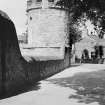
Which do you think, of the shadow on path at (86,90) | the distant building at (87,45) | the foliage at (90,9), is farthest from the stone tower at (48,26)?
the foliage at (90,9)

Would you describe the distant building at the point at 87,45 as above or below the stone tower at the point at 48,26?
below

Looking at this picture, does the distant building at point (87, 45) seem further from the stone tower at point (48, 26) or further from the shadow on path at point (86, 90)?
the shadow on path at point (86, 90)

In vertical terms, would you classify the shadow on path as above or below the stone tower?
below

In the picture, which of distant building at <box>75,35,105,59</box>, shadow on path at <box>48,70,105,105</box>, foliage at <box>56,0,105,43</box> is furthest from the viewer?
distant building at <box>75,35,105,59</box>

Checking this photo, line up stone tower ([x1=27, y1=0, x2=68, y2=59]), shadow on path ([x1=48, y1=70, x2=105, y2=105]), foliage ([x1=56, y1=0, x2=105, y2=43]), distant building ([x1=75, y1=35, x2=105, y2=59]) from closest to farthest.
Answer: foliage ([x1=56, y1=0, x2=105, y2=43]) < shadow on path ([x1=48, y1=70, x2=105, y2=105]) < stone tower ([x1=27, y1=0, x2=68, y2=59]) < distant building ([x1=75, y1=35, x2=105, y2=59])

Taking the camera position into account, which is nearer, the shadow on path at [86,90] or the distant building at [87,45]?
the shadow on path at [86,90]

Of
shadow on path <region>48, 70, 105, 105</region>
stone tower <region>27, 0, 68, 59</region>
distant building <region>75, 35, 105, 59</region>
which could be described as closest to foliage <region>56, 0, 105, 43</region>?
shadow on path <region>48, 70, 105, 105</region>

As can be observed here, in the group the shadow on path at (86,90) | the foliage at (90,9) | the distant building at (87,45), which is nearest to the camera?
the foliage at (90,9)

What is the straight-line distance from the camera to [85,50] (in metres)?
54.9

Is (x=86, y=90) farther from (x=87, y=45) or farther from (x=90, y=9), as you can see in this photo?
(x=87, y=45)

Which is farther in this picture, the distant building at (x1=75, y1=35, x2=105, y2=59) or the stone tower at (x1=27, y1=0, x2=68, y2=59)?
the distant building at (x1=75, y1=35, x2=105, y2=59)

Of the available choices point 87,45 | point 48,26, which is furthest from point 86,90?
point 87,45

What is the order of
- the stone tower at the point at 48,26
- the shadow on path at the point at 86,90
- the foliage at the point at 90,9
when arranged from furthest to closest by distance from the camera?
1. the stone tower at the point at 48,26
2. the shadow on path at the point at 86,90
3. the foliage at the point at 90,9

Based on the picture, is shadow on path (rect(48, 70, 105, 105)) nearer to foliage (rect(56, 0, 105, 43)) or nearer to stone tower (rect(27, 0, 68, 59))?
foliage (rect(56, 0, 105, 43))
